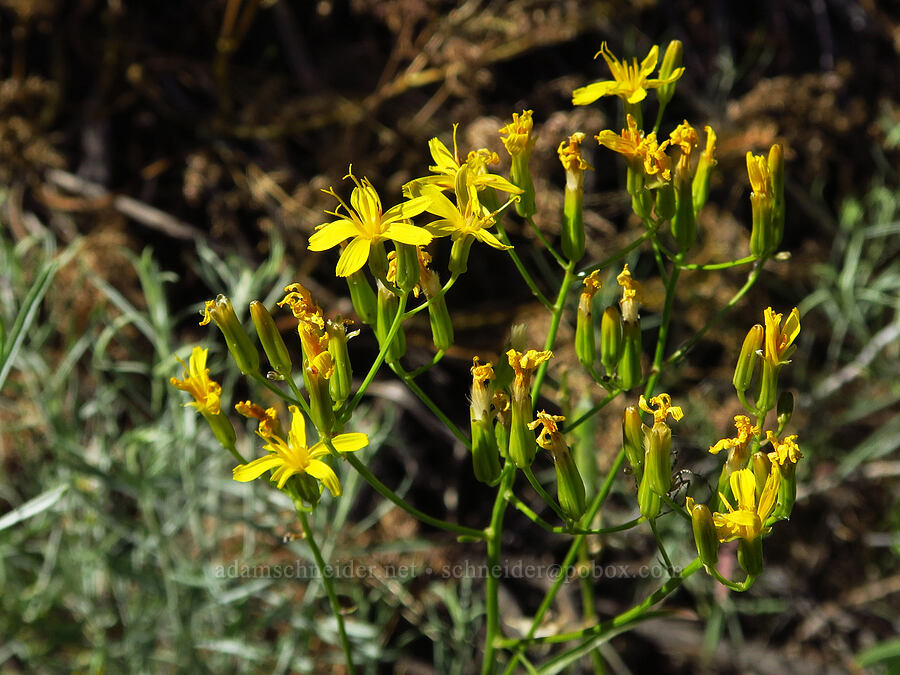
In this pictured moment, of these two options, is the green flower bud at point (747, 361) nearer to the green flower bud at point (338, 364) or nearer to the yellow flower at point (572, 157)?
the yellow flower at point (572, 157)

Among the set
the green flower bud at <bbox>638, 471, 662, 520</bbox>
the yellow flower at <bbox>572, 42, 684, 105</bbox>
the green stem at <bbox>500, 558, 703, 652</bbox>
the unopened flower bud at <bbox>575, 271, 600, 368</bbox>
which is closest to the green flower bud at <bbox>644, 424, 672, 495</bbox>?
the green flower bud at <bbox>638, 471, 662, 520</bbox>

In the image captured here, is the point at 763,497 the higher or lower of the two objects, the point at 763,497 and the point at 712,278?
the lower

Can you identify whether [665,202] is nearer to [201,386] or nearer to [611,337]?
[611,337]

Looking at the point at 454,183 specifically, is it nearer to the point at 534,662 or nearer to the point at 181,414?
the point at 181,414

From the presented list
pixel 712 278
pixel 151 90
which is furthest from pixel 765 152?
pixel 151 90

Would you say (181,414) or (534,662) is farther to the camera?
(534,662)

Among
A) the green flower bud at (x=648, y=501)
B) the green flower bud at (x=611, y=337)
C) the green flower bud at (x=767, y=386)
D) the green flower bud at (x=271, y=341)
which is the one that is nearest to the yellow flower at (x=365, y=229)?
the green flower bud at (x=271, y=341)

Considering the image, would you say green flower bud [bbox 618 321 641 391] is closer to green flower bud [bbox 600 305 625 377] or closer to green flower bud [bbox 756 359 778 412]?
green flower bud [bbox 600 305 625 377]
